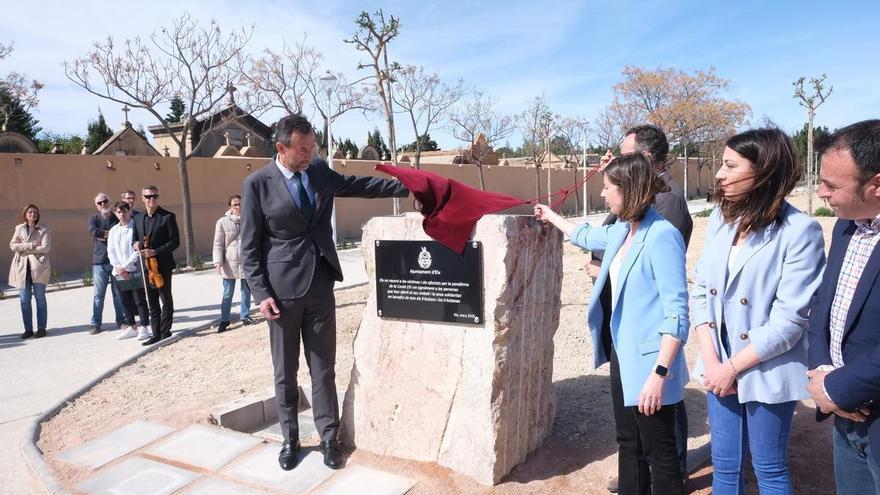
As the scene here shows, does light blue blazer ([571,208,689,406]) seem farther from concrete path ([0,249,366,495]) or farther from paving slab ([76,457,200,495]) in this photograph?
concrete path ([0,249,366,495])

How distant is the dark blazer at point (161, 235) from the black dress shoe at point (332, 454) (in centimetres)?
471

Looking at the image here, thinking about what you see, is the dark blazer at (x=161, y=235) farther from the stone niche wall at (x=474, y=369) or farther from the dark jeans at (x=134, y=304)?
the stone niche wall at (x=474, y=369)

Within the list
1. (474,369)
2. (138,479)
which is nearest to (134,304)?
(138,479)

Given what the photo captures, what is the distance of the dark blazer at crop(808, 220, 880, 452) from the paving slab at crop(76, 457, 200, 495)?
10.8 feet

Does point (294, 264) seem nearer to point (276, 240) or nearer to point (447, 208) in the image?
point (276, 240)

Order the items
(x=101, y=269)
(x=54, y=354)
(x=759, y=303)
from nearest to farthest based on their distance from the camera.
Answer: (x=759, y=303) → (x=54, y=354) → (x=101, y=269)

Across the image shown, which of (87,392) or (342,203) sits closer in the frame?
(87,392)

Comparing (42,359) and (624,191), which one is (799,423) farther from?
(42,359)

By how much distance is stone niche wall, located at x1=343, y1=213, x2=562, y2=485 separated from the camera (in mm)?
3314

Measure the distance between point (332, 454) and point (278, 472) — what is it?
32cm

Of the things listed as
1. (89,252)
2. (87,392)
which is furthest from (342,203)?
(87,392)

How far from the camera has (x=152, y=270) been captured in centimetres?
730

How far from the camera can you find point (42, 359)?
6836 mm

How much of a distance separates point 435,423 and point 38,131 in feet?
121
